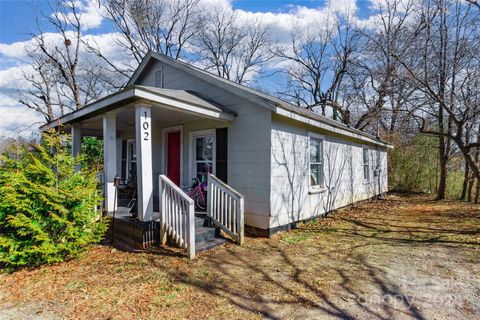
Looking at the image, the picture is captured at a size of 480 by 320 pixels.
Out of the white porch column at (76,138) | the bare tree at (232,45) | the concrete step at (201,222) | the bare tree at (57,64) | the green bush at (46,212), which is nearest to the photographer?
the green bush at (46,212)

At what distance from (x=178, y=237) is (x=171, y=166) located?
12.1 feet

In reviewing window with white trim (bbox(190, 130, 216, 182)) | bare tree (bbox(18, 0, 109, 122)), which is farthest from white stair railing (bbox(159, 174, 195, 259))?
bare tree (bbox(18, 0, 109, 122))

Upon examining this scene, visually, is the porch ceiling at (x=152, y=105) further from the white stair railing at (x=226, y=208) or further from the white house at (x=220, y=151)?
the white stair railing at (x=226, y=208)

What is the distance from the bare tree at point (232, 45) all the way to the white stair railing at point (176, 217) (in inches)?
838

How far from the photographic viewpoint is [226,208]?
542cm

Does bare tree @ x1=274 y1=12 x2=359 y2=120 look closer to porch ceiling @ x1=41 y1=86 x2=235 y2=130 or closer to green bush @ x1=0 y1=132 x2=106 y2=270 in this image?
porch ceiling @ x1=41 y1=86 x2=235 y2=130

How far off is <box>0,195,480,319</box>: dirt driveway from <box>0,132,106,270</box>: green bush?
34 centimetres

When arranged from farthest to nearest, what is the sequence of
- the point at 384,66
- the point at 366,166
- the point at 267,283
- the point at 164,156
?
the point at 384,66 < the point at 366,166 < the point at 164,156 < the point at 267,283

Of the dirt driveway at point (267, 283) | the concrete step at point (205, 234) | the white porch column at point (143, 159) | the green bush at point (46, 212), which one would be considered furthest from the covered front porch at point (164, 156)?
the green bush at point (46, 212)

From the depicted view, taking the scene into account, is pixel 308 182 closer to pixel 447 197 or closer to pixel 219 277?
pixel 219 277

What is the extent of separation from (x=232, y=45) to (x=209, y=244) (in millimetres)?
23214

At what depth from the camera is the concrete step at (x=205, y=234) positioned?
5016 millimetres

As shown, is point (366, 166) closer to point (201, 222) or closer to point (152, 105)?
point (201, 222)

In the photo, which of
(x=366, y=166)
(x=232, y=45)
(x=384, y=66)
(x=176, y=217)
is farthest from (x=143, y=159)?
(x=232, y=45)
